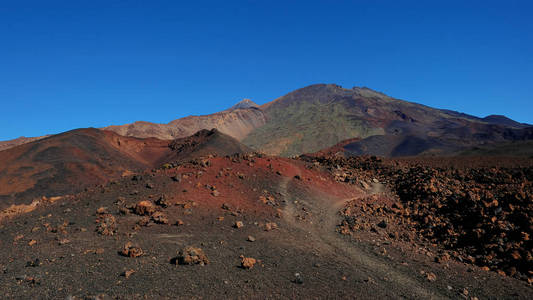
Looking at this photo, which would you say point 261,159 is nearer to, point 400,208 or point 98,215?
point 400,208

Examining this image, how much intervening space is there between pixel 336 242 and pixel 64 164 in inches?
1576

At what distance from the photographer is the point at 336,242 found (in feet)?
44.7

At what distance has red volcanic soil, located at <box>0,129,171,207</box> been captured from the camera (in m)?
33.9

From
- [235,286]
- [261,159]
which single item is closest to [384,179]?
[261,159]

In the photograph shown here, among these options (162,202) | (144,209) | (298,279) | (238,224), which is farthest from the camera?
(162,202)

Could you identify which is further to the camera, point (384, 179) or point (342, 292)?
point (384, 179)

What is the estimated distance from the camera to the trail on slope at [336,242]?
32.4 feet

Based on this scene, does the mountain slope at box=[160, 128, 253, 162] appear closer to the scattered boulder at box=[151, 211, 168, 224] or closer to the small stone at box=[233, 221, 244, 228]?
the scattered boulder at box=[151, 211, 168, 224]

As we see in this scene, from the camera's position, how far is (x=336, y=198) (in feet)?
64.7

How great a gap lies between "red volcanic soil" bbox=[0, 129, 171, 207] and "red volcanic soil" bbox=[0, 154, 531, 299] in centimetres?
2191

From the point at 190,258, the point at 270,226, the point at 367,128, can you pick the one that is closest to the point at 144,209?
the point at 190,258

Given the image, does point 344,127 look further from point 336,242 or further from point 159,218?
point 159,218

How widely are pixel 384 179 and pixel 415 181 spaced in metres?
3.03

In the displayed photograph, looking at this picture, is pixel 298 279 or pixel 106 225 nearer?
pixel 298 279
